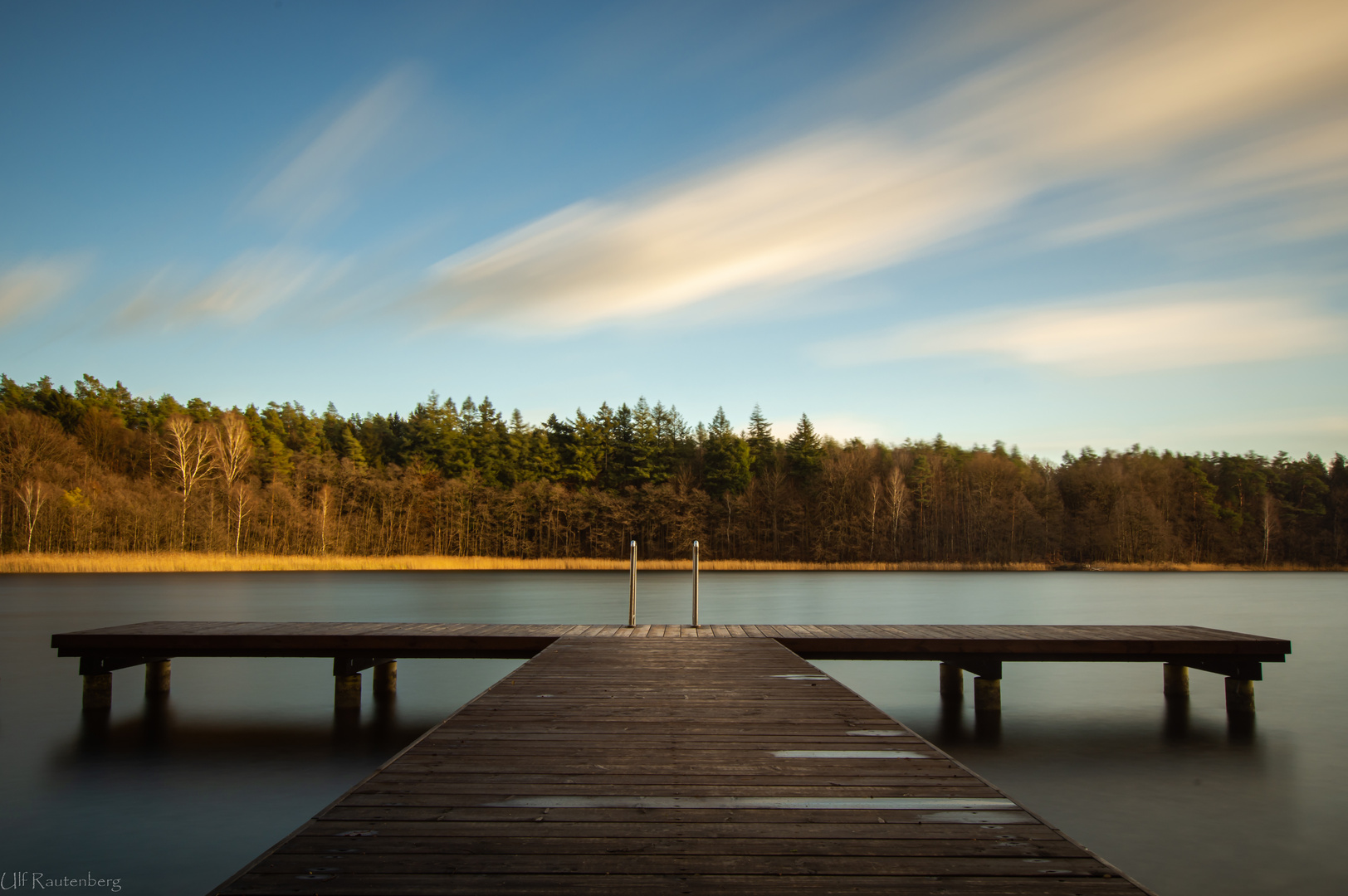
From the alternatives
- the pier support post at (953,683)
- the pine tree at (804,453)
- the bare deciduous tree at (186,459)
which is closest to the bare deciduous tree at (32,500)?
the bare deciduous tree at (186,459)

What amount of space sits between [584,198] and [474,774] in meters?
26.2

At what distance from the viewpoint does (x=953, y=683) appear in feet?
30.1

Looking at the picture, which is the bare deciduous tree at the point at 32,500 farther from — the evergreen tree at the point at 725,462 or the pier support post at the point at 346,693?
the evergreen tree at the point at 725,462

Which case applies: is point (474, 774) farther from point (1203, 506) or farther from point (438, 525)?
point (1203, 506)

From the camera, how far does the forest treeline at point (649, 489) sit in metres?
44.3

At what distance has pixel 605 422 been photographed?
56906 millimetres

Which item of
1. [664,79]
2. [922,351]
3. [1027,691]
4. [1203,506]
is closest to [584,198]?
[664,79]

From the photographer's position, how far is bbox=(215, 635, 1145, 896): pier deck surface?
206cm

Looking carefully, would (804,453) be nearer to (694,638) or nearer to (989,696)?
(989,696)

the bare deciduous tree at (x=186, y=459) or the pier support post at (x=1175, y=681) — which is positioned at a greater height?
the bare deciduous tree at (x=186, y=459)

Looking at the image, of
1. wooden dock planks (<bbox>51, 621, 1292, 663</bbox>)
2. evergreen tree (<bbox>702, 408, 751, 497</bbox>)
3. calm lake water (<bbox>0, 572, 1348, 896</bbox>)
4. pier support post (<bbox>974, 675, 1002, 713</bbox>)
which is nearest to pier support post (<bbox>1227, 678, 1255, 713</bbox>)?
calm lake water (<bbox>0, 572, 1348, 896</bbox>)

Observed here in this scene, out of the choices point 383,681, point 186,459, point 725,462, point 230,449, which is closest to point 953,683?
point 383,681

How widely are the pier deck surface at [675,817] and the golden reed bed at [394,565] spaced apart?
29105mm

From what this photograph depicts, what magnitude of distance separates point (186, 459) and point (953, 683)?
42.6m
